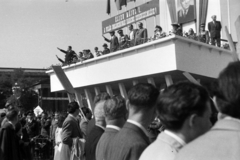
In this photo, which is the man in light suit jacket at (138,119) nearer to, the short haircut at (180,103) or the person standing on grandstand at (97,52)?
the short haircut at (180,103)

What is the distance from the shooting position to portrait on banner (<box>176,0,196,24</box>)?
2750 cm

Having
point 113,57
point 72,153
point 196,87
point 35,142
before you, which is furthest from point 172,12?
point 196,87

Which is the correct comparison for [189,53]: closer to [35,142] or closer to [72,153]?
[35,142]

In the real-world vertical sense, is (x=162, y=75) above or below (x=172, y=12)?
below

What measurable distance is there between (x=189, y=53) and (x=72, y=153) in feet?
49.9

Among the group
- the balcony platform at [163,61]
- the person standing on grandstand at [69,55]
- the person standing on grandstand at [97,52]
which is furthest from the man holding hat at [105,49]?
the person standing on grandstand at [69,55]

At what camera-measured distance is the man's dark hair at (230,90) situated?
6.24ft

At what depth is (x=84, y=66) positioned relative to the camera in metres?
29.3

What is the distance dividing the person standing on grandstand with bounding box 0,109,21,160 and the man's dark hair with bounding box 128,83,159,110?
4891 millimetres

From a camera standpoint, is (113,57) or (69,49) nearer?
(113,57)

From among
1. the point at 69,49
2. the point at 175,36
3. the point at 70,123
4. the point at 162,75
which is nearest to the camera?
the point at 70,123

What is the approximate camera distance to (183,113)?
2262 millimetres

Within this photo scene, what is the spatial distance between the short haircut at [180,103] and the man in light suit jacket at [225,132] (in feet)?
0.91

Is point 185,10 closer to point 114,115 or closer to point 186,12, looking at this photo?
point 186,12
